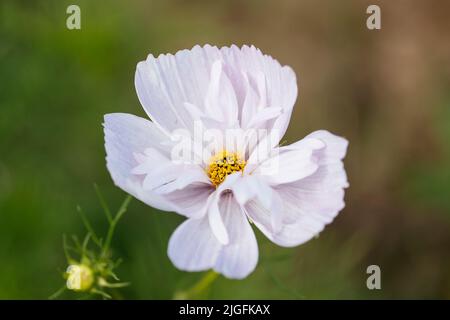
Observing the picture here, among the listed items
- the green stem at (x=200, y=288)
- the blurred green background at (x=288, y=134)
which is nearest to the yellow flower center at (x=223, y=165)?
the green stem at (x=200, y=288)

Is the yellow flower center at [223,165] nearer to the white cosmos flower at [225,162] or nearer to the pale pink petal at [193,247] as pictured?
the white cosmos flower at [225,162]

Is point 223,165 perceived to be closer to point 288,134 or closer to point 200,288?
point 200,288

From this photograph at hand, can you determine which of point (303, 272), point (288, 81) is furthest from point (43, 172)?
point (288, 81)

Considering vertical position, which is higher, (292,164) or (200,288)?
(292,164)

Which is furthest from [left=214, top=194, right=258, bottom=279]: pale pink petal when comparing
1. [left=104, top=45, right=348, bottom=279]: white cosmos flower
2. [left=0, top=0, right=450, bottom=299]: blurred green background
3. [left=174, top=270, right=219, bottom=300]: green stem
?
[left=0, top=0, right=450, bottom=299]: blurred green background

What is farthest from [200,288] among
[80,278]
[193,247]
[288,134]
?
[288,134]

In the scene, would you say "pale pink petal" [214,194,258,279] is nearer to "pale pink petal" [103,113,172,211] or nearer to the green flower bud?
"pale pink petal" [103,113,172,211]
